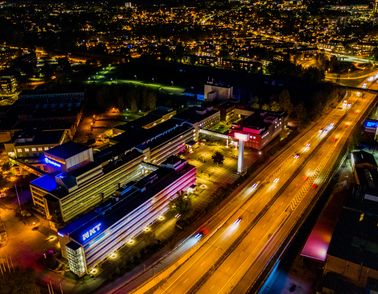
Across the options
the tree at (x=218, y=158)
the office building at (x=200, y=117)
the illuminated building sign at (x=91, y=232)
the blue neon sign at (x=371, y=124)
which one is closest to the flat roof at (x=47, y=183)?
the illuminated building sign at (x=91, y=232)

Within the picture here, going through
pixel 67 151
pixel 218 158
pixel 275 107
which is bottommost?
pixel 218 158

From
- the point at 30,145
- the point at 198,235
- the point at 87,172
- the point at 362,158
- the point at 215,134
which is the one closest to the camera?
the point at 198,235

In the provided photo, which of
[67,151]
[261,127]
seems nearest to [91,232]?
→ [67,151]

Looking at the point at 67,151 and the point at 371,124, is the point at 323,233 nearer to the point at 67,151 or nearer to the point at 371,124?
the point at 67,151

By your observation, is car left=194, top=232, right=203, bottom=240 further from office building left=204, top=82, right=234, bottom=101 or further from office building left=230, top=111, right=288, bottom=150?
office building left=204, top=82, right=234, bottom=101

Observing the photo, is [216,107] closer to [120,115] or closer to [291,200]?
[120,115]

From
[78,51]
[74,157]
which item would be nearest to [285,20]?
[78,51]

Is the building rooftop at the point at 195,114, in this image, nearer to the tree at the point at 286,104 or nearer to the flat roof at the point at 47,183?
the tree at the point at 286,104
